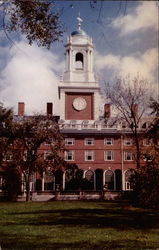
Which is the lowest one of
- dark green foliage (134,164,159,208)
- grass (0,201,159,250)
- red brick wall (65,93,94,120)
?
grass (0,201,159,250)

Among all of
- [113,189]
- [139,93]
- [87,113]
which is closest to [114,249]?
[139,93]

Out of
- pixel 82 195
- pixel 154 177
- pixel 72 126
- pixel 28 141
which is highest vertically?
pixel 72 126

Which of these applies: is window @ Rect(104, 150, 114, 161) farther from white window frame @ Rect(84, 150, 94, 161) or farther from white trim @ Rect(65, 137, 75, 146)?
white trim @ Rect(65, 137, 75, 146)

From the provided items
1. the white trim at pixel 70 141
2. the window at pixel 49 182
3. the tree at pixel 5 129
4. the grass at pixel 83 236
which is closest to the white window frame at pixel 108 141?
the white trim at pixel 70 141

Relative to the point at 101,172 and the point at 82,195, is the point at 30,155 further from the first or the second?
the point at 101,172

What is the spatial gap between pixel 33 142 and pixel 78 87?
19972mm

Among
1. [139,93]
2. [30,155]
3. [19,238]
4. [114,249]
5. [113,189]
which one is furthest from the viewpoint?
[113,189]

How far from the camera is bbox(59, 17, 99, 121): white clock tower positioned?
53.4m

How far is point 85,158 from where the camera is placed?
50469mm

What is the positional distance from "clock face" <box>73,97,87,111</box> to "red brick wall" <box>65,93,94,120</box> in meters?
0.47

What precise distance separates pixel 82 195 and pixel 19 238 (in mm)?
29587

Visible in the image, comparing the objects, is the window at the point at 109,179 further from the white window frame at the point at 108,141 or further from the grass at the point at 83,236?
the grass at the point at 83,236

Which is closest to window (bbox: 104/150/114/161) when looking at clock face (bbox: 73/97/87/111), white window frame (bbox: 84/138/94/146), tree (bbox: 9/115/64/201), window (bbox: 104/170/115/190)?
window (bbox: 104/170/115/190)

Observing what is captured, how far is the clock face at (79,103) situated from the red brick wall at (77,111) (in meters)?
0.47
